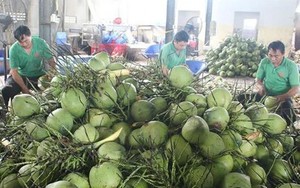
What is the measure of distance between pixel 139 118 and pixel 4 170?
0.58 meters

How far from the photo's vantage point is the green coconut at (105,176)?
1174mm

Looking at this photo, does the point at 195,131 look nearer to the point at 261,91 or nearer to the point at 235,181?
the point at 235,181

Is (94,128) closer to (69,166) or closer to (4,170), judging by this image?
(69,166)

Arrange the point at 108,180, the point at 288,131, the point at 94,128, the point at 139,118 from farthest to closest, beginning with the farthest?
the point at 288,131
the point at 139,118
the point at 94,128
the point at 108,180

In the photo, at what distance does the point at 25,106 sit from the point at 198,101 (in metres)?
0.75

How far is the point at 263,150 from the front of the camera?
157cm

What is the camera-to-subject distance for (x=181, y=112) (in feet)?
4.93

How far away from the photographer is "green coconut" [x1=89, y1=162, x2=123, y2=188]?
46.2 inches

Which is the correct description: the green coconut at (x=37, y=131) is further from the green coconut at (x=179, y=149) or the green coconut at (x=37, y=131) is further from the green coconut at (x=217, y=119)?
the green coconut at (x=217, y=119)

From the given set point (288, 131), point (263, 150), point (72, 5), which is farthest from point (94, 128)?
point (72, 5)

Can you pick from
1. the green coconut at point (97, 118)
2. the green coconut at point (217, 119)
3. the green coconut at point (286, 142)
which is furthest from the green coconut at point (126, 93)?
the green coconut at point (286, 142)

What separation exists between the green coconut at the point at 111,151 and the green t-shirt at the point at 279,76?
3.02 m

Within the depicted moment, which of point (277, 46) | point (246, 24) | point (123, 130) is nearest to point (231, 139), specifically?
point (123, 130)

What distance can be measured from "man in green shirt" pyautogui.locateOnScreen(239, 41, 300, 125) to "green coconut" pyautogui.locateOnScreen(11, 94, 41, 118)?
2.65 metres
